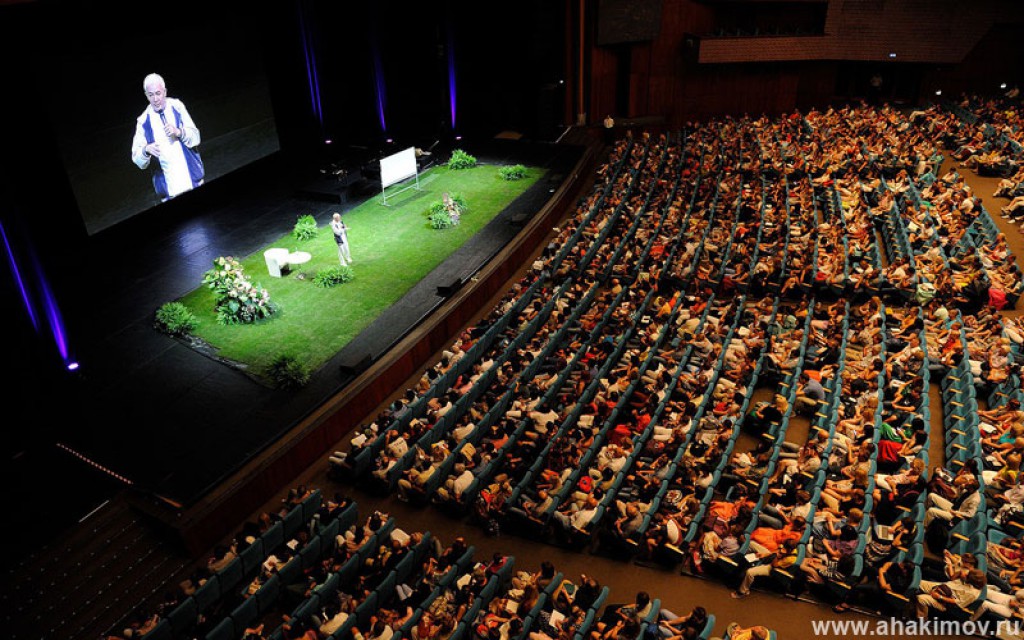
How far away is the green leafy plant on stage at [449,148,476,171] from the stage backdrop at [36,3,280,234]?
15.7ft

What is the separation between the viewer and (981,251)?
10.0 m

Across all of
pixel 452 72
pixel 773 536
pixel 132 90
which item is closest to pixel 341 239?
pixel 132 90

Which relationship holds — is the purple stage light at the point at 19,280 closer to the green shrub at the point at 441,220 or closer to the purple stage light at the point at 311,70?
the green shrub at the point at 441,220

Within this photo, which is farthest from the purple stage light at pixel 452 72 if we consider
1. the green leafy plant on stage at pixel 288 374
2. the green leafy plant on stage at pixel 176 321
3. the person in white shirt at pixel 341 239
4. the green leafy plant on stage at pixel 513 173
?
the green leafy plant on stage at pixel 288 374

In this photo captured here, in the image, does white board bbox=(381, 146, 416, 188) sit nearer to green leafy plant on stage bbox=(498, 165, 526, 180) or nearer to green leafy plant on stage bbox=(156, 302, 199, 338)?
green leafy plant on stage bbox=(498, 165, 526, 180)

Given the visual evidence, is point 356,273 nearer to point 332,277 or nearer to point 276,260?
point 332,277

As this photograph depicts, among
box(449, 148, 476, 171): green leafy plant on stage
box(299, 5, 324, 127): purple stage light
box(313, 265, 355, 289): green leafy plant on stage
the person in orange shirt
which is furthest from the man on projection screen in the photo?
the person in orange shirt

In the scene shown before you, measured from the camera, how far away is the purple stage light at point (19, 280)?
25.7 feet

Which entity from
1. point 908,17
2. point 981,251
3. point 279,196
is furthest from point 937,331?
point 908,17

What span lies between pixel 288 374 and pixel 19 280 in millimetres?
3484

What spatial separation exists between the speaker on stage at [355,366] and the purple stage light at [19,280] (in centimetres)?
397

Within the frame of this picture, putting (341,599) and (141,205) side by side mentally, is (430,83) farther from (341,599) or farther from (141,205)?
(341,599)

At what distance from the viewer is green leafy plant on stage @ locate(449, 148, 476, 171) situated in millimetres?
16547

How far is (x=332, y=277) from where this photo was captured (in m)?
11.1
